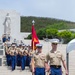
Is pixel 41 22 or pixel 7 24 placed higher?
pixel 41 22

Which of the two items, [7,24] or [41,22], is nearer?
[7,24]

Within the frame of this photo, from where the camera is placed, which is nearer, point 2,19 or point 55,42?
point 55,42

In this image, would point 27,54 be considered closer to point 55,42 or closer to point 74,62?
point 74,62

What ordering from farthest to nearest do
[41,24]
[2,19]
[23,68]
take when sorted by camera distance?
[41,24] → [2,19] → [23,68]

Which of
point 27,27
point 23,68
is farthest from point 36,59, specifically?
point 27,27

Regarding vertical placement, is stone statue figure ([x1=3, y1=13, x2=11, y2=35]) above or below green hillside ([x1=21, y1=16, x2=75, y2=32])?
below

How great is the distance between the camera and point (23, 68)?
16.7 m

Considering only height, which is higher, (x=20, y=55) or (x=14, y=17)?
(x=14, y=17)

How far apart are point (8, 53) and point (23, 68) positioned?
1.26 m

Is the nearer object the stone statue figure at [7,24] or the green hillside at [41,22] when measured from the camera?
the stone statue figure at [7,24]

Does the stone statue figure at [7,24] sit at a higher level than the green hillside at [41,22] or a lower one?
lower

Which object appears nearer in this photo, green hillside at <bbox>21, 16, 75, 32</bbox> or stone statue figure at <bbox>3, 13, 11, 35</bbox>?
stone statue figure at <bbox>3, 13, 11, 35</bbox>

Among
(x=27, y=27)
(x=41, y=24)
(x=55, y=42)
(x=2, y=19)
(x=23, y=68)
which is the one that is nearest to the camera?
(x=55, y=42)

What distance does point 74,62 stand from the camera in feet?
65.1
